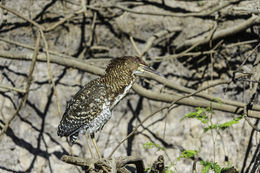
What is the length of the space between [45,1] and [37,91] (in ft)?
4.41

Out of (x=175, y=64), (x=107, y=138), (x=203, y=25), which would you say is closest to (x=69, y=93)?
(x=107, y=138)

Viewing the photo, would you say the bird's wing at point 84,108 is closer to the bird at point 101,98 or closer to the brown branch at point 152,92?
the bird at point 101,98

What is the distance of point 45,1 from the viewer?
19.0 ft

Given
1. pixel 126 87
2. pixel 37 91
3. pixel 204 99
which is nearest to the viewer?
pixel 126 87

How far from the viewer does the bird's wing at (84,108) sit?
4.11m

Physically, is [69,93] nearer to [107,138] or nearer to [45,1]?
[107,138]

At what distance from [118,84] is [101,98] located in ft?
0.80

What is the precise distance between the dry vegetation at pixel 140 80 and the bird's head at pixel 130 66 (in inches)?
49.4

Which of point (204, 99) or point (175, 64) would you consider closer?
point (204, 99)

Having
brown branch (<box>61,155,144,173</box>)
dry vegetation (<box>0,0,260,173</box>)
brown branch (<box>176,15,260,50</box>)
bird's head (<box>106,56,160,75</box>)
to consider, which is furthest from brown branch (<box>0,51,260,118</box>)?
brown branch (<box>61,155,144,173</box>)

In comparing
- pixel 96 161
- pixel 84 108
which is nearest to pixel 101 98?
pixel 84 108

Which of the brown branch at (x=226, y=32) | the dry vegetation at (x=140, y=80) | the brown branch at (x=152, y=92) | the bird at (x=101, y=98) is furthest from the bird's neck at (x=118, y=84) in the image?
the brown branch at (x=226, y=32)

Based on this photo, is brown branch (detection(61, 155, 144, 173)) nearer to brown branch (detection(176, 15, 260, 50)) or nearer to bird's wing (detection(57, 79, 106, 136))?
bird's wing (detection(57, 79, 106, 136))

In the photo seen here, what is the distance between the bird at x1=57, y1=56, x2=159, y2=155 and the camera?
4.10m
